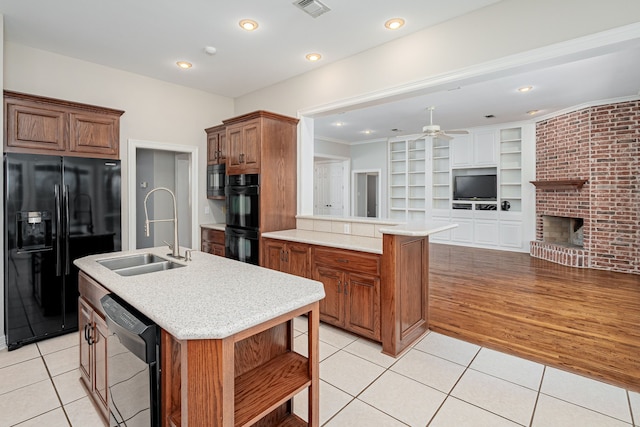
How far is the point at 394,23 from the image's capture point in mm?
2898

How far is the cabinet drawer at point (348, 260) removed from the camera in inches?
108

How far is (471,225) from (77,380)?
790cm

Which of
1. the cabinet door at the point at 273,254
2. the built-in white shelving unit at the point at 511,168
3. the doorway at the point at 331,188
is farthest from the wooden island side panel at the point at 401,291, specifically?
the doorway at the point at 331,188

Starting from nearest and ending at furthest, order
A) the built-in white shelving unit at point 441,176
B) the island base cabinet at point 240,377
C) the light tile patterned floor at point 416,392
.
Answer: the island base cabinet at point 240,377
the light tile patterned floor at point 416,392
the built-in white shelving unit at point 441,176

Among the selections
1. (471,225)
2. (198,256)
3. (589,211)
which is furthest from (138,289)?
(471,225)

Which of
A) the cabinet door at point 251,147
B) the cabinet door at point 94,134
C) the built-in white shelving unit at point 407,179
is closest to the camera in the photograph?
the cabinet door at point 94,134

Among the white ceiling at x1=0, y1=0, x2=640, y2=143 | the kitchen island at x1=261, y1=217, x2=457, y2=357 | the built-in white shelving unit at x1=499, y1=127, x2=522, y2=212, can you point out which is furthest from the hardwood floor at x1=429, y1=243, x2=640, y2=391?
the white ceiling at x1=0, y1=0, x2=640, y2=143

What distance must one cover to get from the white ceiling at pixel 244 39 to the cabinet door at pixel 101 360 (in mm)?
2589

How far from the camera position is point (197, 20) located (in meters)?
2.90

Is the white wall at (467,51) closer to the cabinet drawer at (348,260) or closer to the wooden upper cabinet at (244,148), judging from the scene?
the wooden upper cabinet at (244,148)

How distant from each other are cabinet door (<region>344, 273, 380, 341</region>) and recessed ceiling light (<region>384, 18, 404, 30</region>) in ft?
7.75

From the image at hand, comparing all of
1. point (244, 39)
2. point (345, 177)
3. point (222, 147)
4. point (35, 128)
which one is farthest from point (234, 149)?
point (345, 177)

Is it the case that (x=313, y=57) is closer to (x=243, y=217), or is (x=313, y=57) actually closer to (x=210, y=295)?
(x=243, y=217)

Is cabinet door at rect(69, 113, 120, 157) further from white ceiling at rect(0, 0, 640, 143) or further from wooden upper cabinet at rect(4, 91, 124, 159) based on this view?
white ceiling at rect(0, 0, 640, 143)
